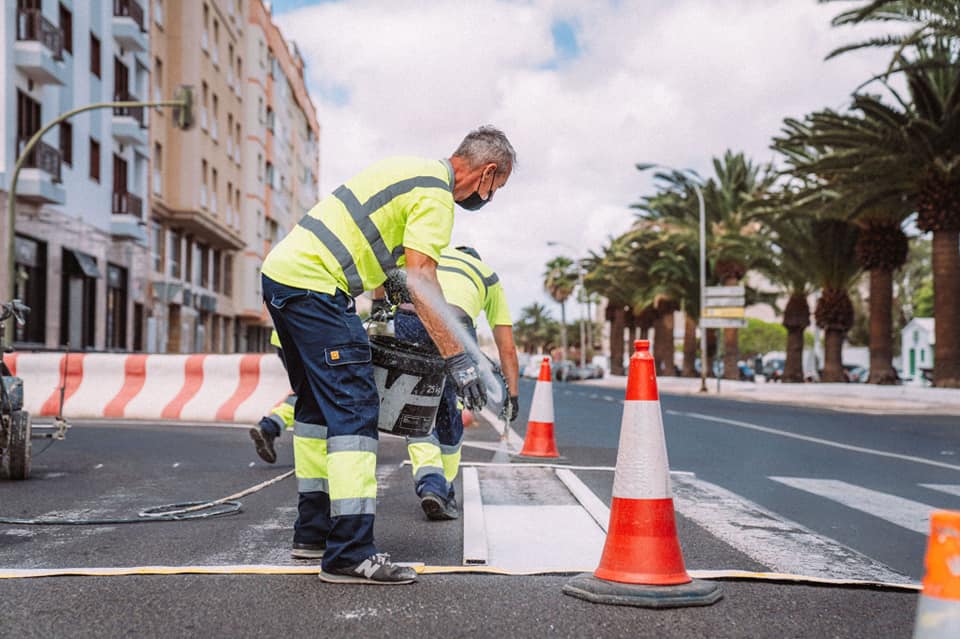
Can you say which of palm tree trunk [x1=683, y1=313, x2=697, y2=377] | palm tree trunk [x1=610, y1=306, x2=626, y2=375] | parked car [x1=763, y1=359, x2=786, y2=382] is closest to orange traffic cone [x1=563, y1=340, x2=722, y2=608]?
palm tree trunk [x1=683, y1=313, x2=697, y2=377]

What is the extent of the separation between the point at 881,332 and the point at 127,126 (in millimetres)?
22806

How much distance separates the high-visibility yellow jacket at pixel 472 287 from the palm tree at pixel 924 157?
69.4ft

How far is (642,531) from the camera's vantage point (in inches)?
156

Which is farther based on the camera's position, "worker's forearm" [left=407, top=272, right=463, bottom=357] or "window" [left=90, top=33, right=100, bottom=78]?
"window" [left=90, top=33, right=100, bottom=78]

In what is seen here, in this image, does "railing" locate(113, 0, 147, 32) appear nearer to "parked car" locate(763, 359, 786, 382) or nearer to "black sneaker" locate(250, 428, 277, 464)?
"black sneaker" locate(250, 428, 277, 464)

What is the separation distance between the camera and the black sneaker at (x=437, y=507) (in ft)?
18.9

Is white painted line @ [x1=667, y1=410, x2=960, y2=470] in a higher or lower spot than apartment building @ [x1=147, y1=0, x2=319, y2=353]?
lower

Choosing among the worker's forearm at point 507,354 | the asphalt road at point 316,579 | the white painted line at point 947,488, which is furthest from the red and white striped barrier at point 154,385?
the white painted line at point 947,488

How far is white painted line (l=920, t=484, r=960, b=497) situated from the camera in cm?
838

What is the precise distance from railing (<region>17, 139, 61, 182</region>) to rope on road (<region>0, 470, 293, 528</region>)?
2152cm

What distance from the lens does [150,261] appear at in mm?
36438

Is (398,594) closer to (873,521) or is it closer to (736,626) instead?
(736,626)

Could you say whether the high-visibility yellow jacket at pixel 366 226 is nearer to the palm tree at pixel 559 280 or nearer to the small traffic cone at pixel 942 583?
the small traffic cone at pixel 942 583

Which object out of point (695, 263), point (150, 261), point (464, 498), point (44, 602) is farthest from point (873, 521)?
point (695, 263)
